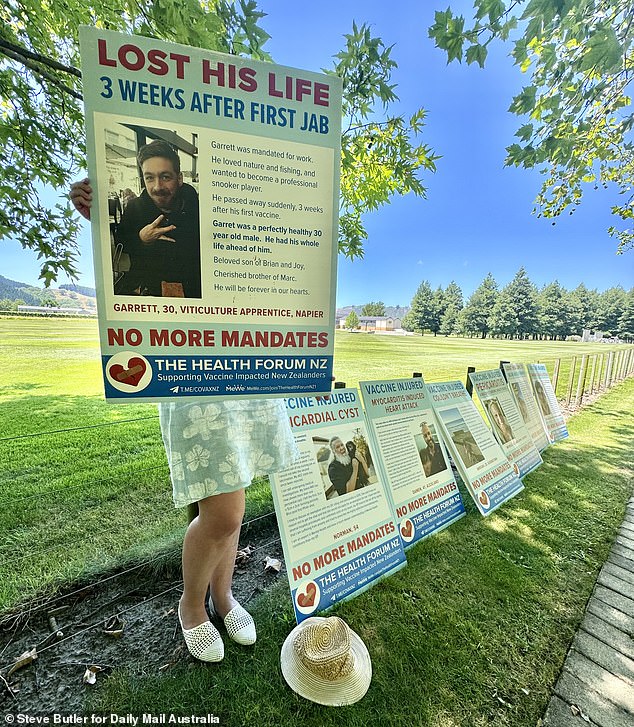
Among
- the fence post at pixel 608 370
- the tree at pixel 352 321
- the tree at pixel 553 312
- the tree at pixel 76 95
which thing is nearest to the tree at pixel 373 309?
the tree at pixel 352 321

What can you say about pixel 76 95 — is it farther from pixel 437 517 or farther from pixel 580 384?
pixel 580 384

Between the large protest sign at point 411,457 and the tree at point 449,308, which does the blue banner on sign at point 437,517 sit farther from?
the tree at point 449,308

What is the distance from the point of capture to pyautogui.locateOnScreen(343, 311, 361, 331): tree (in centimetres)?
368

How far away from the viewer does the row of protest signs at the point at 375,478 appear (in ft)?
4.43

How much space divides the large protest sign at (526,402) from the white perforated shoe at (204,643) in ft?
9.94

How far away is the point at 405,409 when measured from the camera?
196 cm

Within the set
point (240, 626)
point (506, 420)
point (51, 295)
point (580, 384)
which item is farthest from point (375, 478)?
point (580, 384)

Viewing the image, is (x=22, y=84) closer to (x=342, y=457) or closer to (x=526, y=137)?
(x=342, y=457)

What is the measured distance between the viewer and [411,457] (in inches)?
74.6

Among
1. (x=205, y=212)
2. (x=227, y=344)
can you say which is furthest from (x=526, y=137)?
(x=227, y=344)

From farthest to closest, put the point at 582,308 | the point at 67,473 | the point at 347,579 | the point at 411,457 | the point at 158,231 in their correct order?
the point at 582,308 → the point at 67,473 → the point at 411,457 → the point at 347,579 → the point at 158,231

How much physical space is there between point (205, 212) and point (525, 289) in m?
8.62

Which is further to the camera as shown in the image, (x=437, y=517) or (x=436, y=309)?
(x=436, y=309)

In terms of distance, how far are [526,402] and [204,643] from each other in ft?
11.0
